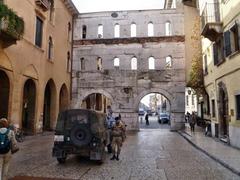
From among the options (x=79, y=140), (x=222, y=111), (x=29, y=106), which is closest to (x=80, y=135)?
(x=79, y=140)

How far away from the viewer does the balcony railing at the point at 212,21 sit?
15.5 m

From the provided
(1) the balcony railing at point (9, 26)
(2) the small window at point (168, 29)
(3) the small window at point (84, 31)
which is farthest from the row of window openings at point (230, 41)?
(3) the small window at point (84, 31)

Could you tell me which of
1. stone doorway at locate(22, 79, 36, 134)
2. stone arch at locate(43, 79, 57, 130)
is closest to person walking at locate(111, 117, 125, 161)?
stone doorway at locate(22, 79, 36, 134)

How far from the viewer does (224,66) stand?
1520cm

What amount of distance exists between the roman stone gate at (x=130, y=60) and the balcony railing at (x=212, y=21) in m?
8.06

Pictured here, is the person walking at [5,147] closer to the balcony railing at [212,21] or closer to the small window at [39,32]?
the balcony railing at [212,21]

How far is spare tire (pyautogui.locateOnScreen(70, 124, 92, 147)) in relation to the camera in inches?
360

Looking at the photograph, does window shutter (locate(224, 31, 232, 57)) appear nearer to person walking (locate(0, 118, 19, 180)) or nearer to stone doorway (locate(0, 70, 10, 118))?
person walking (locate(0, 118, 19, 180))

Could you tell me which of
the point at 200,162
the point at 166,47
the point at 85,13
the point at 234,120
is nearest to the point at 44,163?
the point at 200,162

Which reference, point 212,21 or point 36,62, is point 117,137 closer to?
point 212,21

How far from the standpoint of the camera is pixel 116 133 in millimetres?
10438

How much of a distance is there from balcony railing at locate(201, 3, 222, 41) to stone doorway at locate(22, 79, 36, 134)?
39.3ft

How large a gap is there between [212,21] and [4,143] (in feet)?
45.2

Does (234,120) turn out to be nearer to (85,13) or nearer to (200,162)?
(200,162)
